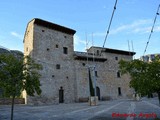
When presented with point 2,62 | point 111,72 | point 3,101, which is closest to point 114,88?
point 111,72

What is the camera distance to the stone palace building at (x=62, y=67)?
96.5ft

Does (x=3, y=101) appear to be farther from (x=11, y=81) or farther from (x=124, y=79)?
(x=124, y=79)

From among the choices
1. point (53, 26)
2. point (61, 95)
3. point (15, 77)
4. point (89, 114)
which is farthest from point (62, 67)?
point (15, 77)

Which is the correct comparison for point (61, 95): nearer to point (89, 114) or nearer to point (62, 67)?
point (62, 67)

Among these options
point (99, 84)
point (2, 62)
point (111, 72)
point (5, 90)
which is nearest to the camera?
point (5, 90)

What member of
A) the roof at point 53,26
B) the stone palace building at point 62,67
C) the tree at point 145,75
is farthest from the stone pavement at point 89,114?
the roof at point 53,26

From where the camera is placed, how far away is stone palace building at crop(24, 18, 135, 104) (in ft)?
96.5

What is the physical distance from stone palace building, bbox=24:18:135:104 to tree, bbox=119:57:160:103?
16.2 m

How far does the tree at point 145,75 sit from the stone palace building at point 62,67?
16.2 meters

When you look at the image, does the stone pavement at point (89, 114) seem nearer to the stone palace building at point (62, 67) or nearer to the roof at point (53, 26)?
the stone palace building at point (62, 67)

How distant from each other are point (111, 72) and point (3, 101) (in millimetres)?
22136

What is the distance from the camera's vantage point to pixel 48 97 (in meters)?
29.2

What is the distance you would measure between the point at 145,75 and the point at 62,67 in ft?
76.3

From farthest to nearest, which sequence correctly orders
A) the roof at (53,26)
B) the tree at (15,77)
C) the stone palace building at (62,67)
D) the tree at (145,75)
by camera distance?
the roof at (53,26) < the stone palace building at (62,67) < the tree at (15,77) < the tree at (145,75)
